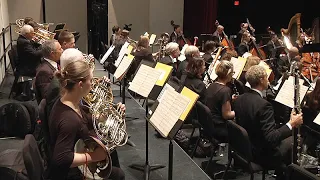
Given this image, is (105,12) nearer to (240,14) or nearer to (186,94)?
(240,14)

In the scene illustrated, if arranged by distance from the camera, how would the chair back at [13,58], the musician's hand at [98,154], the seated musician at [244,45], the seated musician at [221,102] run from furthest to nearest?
1. the seated musician at [244,45]
2. the chair back at [13,58]
3. the seated musician at [221,102]
4. the musician's hand at [98,154]

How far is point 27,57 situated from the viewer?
7266 millimetres

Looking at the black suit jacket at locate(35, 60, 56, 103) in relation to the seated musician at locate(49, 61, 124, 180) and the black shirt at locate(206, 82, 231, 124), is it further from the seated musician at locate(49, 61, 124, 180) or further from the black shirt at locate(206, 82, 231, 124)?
the black shirt at locate(206, 82, 231, 124)

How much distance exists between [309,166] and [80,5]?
10.7 m

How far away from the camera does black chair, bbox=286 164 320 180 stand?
2.21 m

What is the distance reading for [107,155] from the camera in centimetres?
249

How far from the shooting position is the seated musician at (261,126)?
3914 millimetres

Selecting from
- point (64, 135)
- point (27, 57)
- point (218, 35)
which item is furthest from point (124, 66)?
point (218, 35)

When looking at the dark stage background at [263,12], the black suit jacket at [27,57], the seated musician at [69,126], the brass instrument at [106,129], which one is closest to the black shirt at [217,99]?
the brass instrument at [106,129]

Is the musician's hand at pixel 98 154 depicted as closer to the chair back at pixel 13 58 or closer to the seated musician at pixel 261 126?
the seated musician at pixel 261 126

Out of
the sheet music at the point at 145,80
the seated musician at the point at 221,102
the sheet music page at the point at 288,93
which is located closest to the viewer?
the sheet music at the point at 145,80

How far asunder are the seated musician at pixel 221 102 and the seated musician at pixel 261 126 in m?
0.47

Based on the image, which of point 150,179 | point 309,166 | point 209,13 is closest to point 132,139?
point 150,179

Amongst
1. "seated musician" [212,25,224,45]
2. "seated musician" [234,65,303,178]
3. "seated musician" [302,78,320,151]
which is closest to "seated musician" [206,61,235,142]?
"seated musician" [234,65,303,178]
